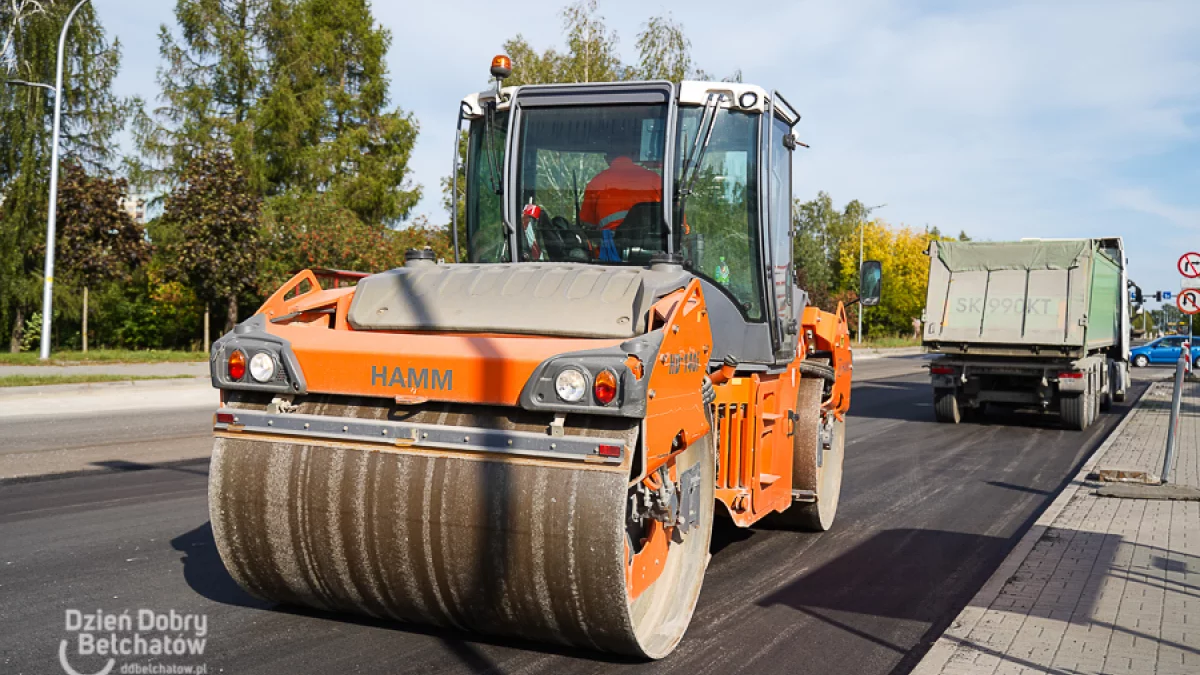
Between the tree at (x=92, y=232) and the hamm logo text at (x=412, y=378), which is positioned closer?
the hamm logo text at (x=412, y=378)

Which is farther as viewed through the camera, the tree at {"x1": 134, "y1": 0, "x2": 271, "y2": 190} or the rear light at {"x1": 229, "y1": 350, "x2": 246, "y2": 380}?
the tree at {"x1": 134, "y1": 0, "x2": 271, "y2": 190}

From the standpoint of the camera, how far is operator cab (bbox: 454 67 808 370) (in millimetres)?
6301

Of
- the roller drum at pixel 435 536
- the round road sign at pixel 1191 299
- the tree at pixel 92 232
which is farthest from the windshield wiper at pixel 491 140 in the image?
the tree at pixel 92 232

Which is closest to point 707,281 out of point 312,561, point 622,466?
point 622,466

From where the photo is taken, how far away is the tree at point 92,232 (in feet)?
99.4

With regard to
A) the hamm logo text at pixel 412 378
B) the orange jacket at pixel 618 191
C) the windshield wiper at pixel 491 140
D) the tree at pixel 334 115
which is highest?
the tree at pixel 334 115

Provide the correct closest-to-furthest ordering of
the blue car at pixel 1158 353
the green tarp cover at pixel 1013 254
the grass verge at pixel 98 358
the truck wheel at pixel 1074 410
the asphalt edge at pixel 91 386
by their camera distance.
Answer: the truck wheel at pixel 1074 410 < the green tarp cover at pixel 1013 254 < the asphalt edge at pixel 91 386 < the grass verge at pixel 98 358 < the blue car at pixel 1158 353

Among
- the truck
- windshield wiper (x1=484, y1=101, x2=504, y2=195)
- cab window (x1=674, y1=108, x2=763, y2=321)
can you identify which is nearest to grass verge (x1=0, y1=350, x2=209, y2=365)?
the truck

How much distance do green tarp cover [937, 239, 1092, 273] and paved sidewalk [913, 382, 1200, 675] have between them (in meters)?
8.70

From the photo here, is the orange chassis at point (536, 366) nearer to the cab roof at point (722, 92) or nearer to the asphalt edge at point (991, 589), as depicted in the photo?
the asphalt edge at point (991, 589)

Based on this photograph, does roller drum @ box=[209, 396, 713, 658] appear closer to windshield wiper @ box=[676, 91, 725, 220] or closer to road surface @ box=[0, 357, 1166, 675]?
road surface @ box=[0, 357, 1166, 675]

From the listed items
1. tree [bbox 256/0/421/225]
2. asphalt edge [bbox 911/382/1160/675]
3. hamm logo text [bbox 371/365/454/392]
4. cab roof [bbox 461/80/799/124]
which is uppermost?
tree [bbox 256/0/421/225]

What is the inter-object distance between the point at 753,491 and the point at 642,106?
2.43 metres

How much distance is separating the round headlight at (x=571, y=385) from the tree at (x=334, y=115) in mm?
35811
